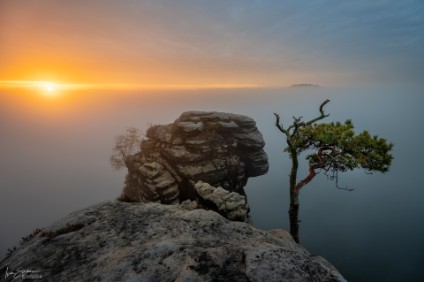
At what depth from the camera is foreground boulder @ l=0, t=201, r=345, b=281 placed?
935 cm

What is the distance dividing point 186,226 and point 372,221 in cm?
22361

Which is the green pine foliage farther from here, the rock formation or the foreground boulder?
the rock formation

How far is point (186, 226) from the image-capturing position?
14.9 metres

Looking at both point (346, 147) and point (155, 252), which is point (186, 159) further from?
point (155, 252)

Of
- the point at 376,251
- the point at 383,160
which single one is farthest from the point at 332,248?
the point at 383,160

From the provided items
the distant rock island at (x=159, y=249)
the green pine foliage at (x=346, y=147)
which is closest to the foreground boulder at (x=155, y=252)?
the distant rock island at (x=159, y=249)

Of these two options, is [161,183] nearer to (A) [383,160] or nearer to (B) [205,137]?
(B) [205,137]
